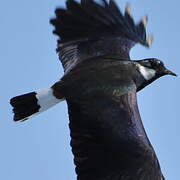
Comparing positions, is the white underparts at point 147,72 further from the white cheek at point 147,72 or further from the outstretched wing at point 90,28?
the outstretched wing at point 90,28

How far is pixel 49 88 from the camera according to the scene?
14797 millimetres

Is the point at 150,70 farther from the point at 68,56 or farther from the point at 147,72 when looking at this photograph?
the point at 68,56

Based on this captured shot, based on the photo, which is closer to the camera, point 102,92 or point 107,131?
point 107,131

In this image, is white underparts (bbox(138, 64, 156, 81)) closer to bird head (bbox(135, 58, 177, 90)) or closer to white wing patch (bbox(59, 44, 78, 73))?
bird head (bbox(135, 58, 177, 90))

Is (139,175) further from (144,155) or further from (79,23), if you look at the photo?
(79,23)

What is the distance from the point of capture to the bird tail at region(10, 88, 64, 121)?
14.7m

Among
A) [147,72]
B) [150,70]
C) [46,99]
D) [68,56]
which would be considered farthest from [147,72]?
[46,99]

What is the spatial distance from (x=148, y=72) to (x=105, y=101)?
1.58 metres

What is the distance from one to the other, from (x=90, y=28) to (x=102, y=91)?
224cm

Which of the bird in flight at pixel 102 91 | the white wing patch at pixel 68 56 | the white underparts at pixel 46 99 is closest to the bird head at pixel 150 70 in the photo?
the bird in flight at pixel 102 91

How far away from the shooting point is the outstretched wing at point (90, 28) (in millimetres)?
16031

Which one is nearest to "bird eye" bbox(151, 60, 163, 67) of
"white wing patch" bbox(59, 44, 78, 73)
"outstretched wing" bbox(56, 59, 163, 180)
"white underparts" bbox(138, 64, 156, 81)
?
"white underparts" bbox(138, 64, 156, 81)

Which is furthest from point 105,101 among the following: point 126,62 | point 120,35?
point 120,35

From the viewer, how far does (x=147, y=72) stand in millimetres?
15469
